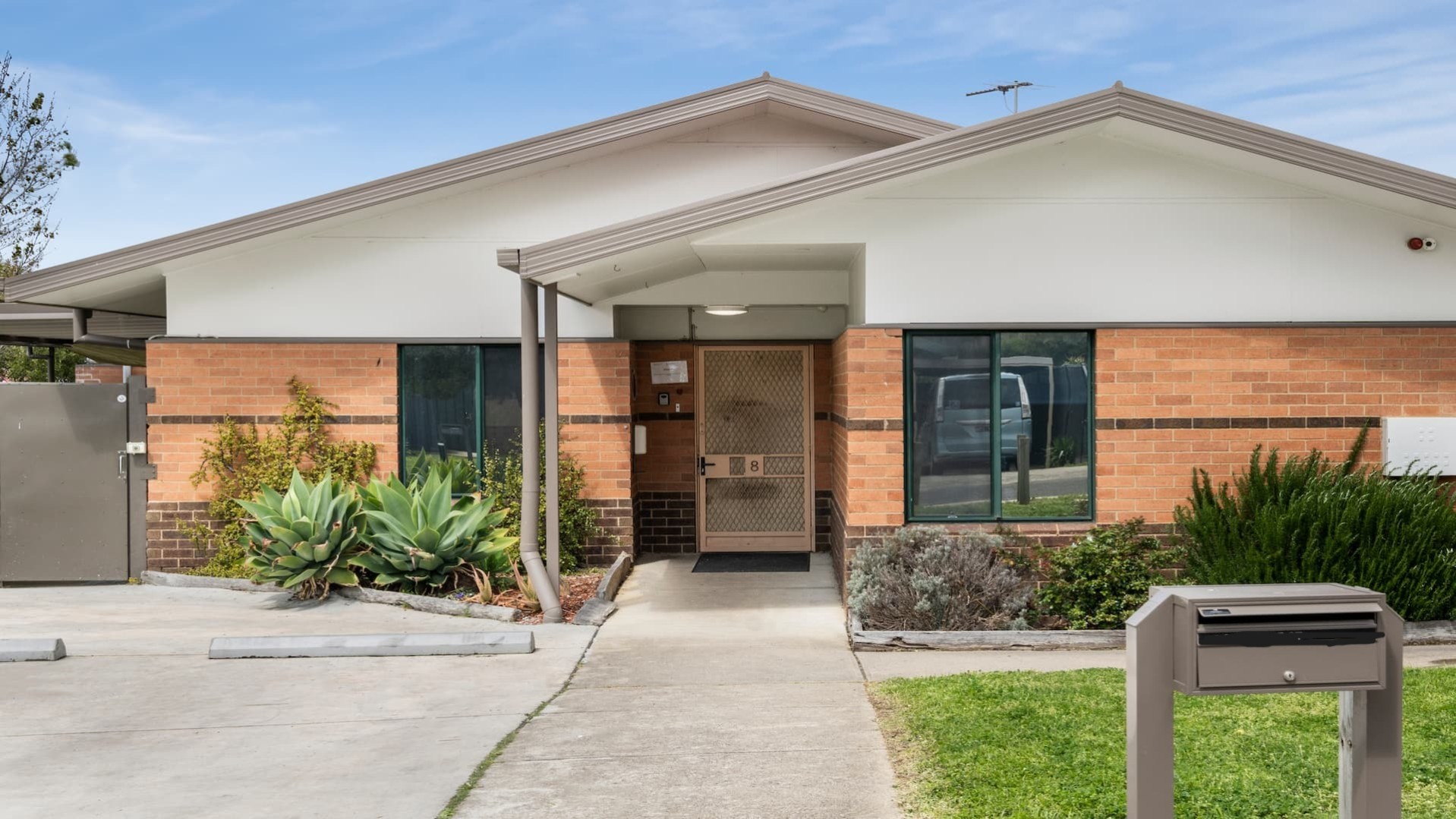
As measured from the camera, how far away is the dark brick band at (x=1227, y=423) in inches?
401

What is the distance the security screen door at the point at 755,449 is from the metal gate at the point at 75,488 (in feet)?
19.9

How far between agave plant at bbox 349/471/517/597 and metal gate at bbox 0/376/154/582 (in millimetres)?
3192

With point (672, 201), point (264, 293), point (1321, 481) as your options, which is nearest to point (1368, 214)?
point (1321, 481)

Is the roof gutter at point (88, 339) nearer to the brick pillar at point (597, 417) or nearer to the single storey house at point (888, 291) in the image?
the single storey house at point (888, 291)

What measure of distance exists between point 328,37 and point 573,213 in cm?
1351

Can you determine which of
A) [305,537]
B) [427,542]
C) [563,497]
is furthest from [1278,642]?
[563,497]

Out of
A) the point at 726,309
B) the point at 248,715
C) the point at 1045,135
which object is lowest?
the point at 248,715

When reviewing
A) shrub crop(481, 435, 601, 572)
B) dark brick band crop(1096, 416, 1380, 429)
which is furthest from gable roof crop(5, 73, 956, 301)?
dark brick band crop(1096, 416, 1380, 429)

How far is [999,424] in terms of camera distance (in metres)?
10.3

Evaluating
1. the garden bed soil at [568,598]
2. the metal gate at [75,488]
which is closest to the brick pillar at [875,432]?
the garden bed soil at [568,598]

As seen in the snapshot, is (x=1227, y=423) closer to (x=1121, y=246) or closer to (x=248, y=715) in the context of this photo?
(x=1121, y=246)

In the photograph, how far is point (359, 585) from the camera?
10.7 meters

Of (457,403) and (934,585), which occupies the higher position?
(457,403)

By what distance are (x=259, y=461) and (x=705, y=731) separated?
23.6 ft
